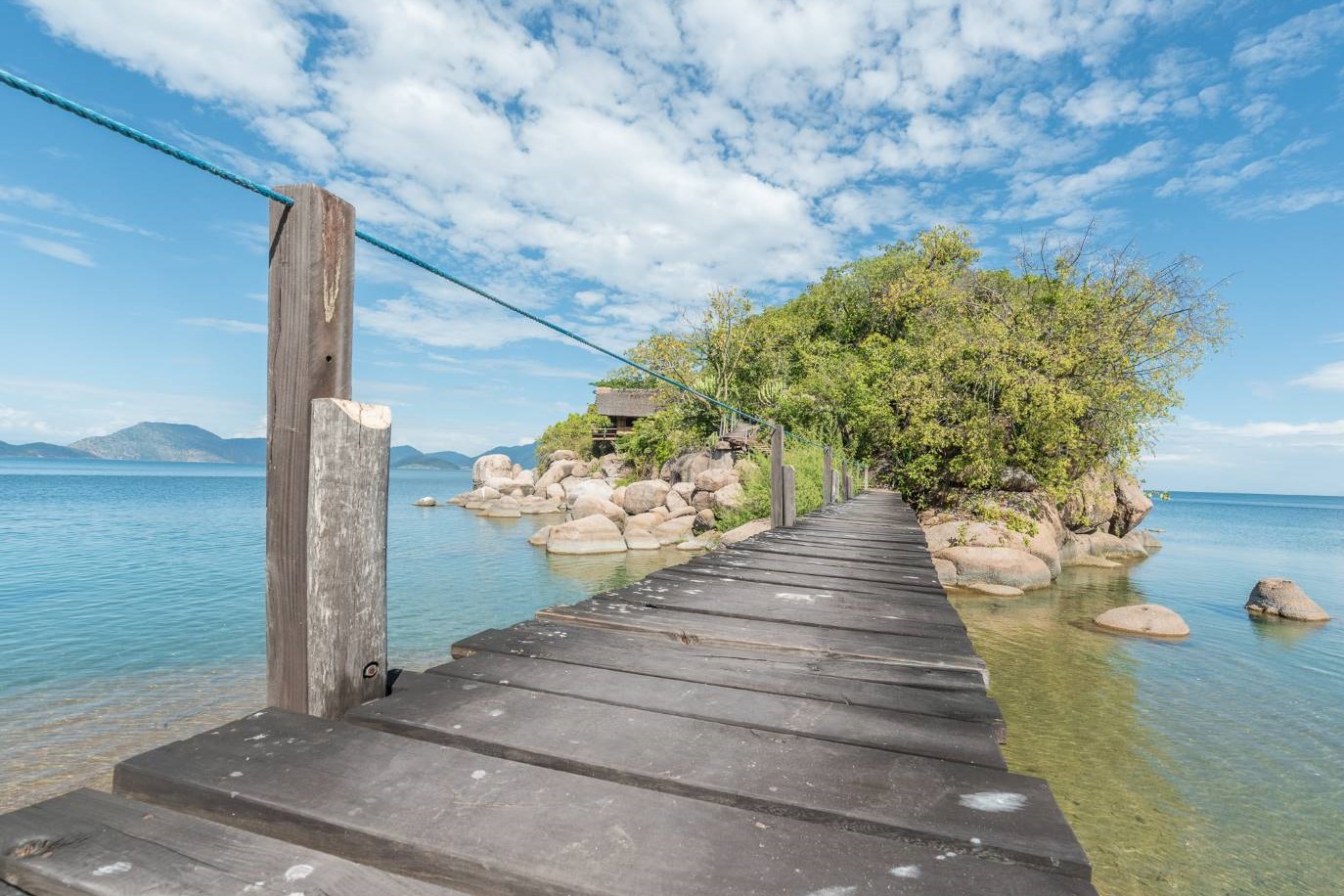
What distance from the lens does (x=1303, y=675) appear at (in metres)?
7.64

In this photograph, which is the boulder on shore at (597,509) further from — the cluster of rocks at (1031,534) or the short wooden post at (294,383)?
the short wooden post at (294,383)

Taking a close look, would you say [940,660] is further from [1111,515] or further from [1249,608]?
[1111,515]

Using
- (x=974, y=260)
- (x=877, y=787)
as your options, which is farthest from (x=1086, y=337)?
(x=877, y=787)

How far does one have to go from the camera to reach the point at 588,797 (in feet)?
4.06

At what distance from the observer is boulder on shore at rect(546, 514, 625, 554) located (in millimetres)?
15750

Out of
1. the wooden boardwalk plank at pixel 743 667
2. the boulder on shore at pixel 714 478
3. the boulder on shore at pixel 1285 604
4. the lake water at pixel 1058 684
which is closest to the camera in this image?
the wooden boardwalk plank at pixel 743 667

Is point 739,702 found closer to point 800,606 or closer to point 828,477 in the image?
point 800,606

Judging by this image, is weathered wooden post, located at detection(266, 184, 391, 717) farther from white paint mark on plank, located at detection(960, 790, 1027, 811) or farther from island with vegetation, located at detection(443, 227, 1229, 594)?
island with vegetation, located at detection(443, 227, 1229, 594)

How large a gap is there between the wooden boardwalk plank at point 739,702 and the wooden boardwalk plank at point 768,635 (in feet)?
1.15

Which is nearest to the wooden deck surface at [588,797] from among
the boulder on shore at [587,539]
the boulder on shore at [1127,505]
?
the boulder on shore at [587,539]

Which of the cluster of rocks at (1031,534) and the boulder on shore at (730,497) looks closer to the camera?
the cluster of rocks at (1031,534)

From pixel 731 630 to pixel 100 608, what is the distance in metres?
12.1

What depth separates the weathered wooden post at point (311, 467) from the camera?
1.57 meters

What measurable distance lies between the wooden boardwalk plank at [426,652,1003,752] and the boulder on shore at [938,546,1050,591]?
11157 mm
